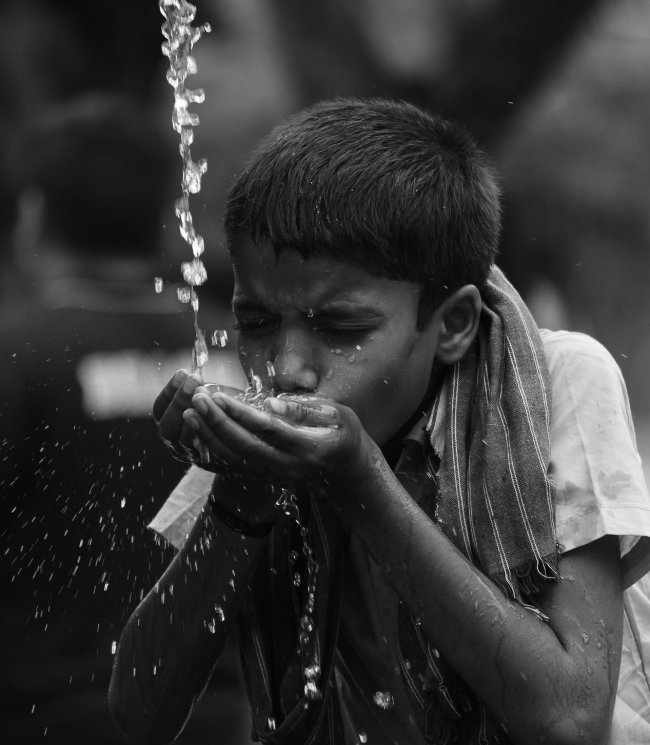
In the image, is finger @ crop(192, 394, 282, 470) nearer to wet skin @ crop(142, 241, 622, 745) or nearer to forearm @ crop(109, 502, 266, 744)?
wet skin @ crop(142, 241, 622, 745)

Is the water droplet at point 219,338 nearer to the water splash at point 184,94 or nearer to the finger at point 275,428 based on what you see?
the water splash at point 184,94

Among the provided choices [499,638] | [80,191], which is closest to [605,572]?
[499,638]

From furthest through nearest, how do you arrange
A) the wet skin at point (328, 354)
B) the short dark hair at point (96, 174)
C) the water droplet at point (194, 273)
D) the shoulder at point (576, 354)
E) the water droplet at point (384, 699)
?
the short dark hair at point (96, 174) → the water droplet at point (194, 273) → the water droplet at point (384, 699) → the shoulder at point (576, 354) → the wet skin at point (328, 354)

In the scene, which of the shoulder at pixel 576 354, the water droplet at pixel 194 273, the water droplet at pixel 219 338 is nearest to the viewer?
the shoulder at pixel 576 354

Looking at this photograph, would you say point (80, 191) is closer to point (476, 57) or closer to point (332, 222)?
point (476, 57)

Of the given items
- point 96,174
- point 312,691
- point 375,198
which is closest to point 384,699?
point 312,691

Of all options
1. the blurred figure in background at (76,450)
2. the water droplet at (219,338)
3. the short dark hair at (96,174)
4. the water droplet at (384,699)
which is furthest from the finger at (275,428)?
the short dark hair at (96,174)

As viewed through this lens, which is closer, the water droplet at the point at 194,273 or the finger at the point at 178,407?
the finger at the point at 178,407

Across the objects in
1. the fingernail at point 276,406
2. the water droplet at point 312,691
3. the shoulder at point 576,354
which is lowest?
the water droplet at point 312,691

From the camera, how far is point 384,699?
2379 millimetres

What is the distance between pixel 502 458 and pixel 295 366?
15.2 inches

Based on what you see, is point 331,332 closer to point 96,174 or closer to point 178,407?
point 178,407

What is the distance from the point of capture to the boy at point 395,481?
1.95 m

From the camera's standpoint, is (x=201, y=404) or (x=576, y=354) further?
(x=576, y=354)
